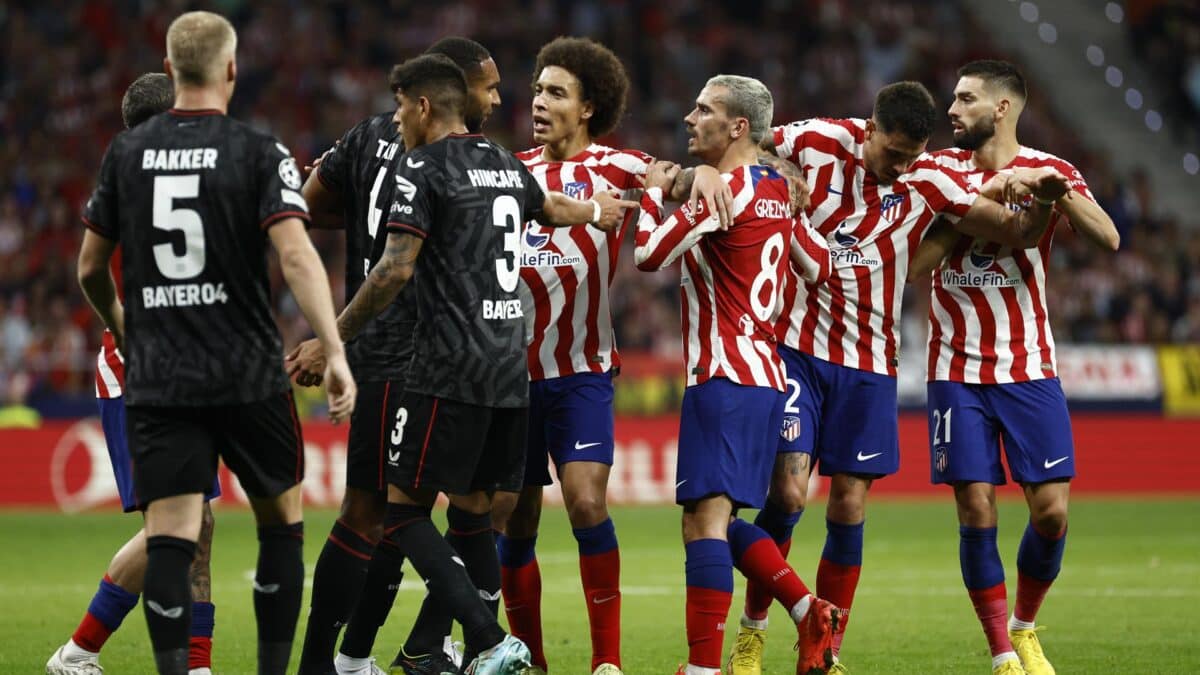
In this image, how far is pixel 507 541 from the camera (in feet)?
26.3

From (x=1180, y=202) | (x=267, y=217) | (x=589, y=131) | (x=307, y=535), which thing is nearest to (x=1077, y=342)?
(x=1180, y=202)

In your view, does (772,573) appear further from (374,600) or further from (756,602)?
(374,600)

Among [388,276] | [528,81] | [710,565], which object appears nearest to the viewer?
[388,276]

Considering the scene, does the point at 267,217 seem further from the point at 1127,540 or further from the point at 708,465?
the point at 1127,540

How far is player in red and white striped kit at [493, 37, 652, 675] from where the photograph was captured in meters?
7.66

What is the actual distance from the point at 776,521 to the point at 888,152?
1.90 metres

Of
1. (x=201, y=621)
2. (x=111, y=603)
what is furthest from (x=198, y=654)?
(x=111, y=603)

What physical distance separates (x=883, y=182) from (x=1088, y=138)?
72.2 feet

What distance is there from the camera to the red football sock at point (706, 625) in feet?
22.7

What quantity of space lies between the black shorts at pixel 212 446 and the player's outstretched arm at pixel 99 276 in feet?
1.27

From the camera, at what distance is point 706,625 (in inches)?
273

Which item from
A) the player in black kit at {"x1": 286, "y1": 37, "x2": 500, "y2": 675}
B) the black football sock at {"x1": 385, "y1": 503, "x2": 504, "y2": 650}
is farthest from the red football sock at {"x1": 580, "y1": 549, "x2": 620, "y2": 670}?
the black football sock at {"x1": 385, "y1": 503, "x2": 504, "y2": 650}

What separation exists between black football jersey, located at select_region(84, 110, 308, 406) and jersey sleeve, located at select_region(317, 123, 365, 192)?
1528 mm

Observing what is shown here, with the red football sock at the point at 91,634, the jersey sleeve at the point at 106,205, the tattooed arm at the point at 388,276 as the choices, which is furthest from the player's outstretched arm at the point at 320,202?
the red football sock at the point at 91,634
